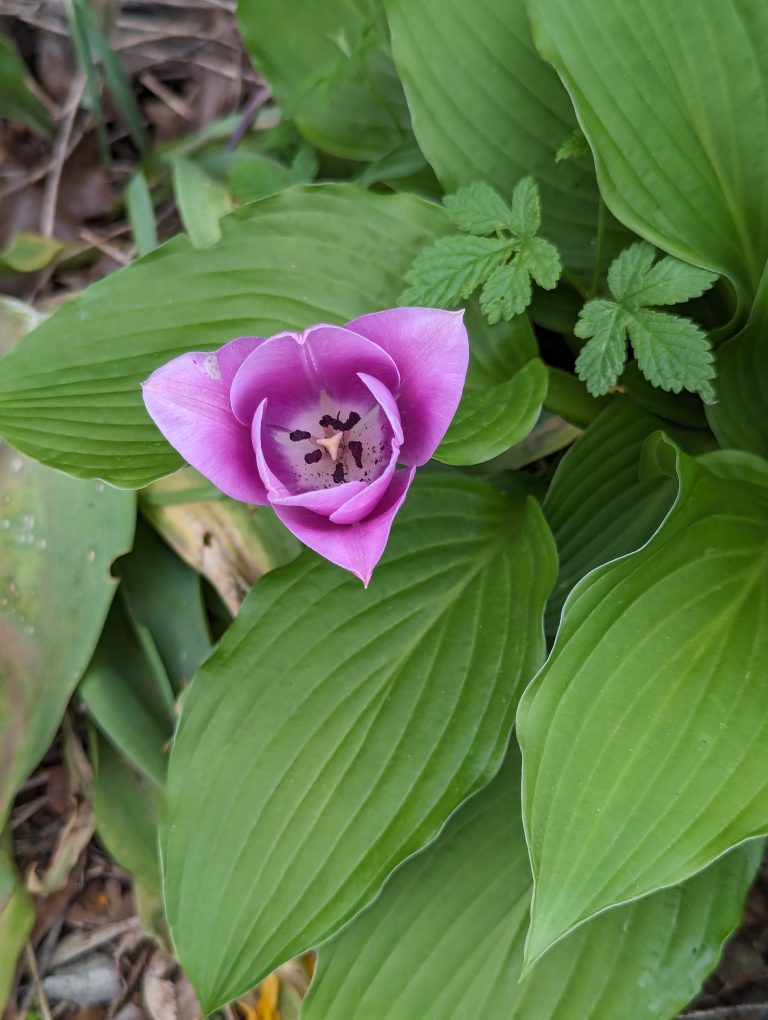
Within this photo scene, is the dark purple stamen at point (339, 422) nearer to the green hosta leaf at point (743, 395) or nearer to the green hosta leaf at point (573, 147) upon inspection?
the green hosta leaf at point (573, 147)

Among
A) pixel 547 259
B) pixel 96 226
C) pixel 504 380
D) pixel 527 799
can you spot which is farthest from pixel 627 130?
pixel 96 226

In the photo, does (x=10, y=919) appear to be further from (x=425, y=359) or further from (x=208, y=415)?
(x=425, y=359)

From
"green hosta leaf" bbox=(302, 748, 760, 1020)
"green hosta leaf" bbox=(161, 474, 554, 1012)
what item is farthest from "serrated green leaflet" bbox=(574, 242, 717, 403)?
"green hosta leaf" bbox=(302, 748, 760, 1020)

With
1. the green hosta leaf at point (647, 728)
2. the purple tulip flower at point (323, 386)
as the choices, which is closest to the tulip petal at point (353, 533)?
the purple tulip flower at point (323, 386)

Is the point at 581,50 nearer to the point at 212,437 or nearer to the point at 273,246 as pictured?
the point at 273,246

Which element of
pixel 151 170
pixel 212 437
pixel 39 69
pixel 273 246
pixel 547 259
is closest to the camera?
pixel 212 437

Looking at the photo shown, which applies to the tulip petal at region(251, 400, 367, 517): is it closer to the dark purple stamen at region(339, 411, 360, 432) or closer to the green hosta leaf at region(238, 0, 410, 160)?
the dark purple stamen at region(339, 411, 360, 432)

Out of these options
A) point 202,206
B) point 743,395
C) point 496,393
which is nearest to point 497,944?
point 496,393
